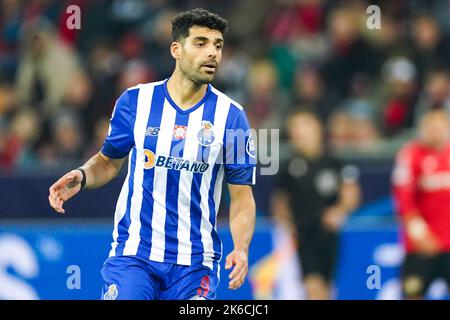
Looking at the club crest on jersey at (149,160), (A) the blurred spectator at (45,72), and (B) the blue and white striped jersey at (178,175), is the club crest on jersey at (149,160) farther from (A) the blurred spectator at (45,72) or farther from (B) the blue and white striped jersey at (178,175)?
(A) the blurred spectator at (45,72)

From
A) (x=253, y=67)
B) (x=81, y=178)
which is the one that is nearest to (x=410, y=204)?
(x=253, y=67)

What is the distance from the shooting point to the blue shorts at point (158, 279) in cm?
631

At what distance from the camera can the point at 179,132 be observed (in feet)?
21.4

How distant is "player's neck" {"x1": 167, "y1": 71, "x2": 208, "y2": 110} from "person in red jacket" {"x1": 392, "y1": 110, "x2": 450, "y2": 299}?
4101 millimetres

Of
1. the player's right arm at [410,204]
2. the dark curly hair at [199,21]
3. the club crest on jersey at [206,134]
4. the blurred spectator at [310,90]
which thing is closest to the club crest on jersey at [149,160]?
the club crest on jersey at [206,134]

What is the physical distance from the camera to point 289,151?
37.0 feet

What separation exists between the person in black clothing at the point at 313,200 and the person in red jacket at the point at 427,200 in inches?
25.0

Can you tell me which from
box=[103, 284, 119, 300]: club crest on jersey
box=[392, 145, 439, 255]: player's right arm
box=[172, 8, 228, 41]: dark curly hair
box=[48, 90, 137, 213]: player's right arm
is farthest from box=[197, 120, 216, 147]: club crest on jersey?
box=[392, 145, 439, 255]: player's right arm

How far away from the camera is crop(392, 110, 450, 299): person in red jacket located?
10352 millimetres

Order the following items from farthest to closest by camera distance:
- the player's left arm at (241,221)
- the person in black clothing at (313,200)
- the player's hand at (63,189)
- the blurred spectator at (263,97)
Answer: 1. the blurred spectator at (263,97)
2. the person in black clothing at (313,200)
3. the player's hand at (63,189)
4. the player's left arm at (241,221)

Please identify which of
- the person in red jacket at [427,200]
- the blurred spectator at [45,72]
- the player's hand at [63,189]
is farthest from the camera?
the blurred spectator at [45,72]
